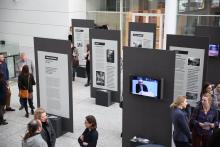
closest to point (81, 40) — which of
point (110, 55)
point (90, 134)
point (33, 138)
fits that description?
point (110, 55)

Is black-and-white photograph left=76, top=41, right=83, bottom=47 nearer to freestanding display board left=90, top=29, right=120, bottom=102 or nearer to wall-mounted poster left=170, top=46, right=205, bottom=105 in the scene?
freestanding display board left=90, top=29, right=120, bottom=102

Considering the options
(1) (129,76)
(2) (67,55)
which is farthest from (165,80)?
(2) (67,55)

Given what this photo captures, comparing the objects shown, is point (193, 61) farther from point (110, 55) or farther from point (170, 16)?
point (170, 16)

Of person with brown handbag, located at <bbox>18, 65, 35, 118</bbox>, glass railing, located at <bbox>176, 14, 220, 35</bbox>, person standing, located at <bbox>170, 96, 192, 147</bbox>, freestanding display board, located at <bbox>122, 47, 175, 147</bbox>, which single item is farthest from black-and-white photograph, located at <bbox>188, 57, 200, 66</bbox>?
glass railing, located at <bbox>176, 14, 220, 35</bbox>

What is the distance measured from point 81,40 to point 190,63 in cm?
710

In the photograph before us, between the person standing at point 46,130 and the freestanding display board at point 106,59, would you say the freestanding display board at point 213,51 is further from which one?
the person standing at point 46,130

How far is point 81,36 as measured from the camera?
14.9m

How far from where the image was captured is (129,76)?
755 centimetres

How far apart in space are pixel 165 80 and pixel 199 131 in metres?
1.28

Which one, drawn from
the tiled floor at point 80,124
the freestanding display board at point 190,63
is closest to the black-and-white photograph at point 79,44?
the tiled floor at point 80,124

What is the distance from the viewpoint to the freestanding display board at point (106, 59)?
11078 millimetres

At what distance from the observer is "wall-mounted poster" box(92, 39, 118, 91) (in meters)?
11.1

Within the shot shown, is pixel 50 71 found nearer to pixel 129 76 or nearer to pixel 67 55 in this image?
pixel 67 55

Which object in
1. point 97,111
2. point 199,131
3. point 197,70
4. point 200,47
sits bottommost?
point 97,111
